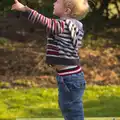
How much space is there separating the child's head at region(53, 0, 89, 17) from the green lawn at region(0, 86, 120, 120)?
1948 millimetres

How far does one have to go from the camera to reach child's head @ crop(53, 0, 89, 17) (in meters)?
3.07

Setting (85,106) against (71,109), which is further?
(85,106)

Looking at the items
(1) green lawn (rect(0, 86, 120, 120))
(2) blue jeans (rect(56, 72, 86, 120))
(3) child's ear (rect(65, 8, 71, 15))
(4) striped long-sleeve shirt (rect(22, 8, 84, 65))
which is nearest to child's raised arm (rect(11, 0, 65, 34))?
(4) striped long-sleeve shirt (rect(22, 8, 84, 65))

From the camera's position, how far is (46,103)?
5379 millimetres

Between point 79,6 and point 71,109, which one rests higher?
point 79,6

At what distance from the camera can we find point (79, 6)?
3074 mm

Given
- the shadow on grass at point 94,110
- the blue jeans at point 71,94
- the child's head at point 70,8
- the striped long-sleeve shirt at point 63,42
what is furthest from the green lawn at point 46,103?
the child's head at point 70,8

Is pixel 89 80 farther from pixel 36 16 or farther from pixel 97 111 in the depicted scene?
pixel 36 16

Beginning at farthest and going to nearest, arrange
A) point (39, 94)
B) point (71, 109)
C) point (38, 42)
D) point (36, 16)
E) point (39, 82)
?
point (38, 42)
point (39, 82)
point (39, 94)
point (71, 109)
point (36, 16)

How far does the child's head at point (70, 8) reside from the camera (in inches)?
121

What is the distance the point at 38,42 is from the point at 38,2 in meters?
1.12

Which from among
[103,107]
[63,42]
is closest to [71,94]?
[63,42]

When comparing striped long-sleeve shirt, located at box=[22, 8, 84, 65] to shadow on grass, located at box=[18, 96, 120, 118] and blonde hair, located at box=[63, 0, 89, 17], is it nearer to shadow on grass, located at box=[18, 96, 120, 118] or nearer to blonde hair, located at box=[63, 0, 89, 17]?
blonde hair, located at box=[63, 0, 89, 17]

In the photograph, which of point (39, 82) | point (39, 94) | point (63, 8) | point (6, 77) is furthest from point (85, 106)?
point (63, 8)
